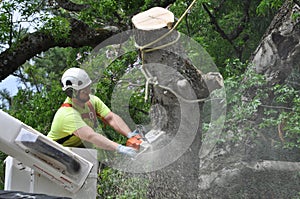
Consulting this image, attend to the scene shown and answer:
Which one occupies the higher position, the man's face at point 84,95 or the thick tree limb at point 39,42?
the man's face at point 84,95

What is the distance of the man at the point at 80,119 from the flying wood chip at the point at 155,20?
2.40 ft

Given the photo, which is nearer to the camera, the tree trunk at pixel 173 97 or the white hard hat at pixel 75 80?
the white hard hat at pixel 75 80

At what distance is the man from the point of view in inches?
150

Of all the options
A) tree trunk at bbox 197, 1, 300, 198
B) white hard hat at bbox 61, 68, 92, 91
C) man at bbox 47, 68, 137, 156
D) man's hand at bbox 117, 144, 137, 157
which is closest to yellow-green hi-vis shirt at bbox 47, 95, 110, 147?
man at bbox 47, 68, 137, 156

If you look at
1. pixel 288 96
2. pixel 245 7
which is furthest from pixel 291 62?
pixel 245 7

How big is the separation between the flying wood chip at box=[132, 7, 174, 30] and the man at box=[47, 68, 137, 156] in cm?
73

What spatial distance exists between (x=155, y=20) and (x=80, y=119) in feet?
3.40

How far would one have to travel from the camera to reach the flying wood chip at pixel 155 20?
444 cm

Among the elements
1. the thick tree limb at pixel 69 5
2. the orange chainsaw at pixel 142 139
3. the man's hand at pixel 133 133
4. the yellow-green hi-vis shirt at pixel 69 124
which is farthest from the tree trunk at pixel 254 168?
the thick tree limb at pixel 69 5

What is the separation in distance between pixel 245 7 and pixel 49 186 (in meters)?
5.47

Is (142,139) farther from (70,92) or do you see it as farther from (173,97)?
(173,97)

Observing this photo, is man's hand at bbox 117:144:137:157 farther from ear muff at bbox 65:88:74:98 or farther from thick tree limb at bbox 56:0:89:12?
thick tree limb at bbox 56:0:89:12

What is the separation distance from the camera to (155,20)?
176 inches

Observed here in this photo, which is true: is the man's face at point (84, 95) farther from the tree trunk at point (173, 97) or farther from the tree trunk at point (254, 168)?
the tree trunk at point (254, 168)
